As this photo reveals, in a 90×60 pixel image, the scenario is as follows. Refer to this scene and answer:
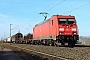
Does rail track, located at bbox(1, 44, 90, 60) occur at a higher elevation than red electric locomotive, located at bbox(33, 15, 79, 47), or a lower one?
lower

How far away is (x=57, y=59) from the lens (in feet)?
41.5

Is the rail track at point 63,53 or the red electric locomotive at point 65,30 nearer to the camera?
the rail track at point 63,53

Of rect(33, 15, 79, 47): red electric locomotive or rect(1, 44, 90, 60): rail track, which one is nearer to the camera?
rect(1, 44, 90, 60): rail track

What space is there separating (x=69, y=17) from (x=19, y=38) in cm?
4195

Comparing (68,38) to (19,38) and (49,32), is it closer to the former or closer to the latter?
(49,32)

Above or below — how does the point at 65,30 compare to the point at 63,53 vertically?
above

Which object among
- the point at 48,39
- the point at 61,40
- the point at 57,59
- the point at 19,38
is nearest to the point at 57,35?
the point at 61,40

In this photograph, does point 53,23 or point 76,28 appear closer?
point 76,28

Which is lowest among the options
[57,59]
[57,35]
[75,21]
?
[57,59]

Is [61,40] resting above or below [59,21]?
below

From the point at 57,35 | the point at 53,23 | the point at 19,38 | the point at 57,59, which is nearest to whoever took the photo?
the point at 57,59

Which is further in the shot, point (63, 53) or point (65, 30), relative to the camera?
point (65, 30)

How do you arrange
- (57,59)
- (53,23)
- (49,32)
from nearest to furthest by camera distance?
(57,59)
(53,23)
(49,32)

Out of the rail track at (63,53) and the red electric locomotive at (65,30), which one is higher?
the red electric locomotive at (65,30)
